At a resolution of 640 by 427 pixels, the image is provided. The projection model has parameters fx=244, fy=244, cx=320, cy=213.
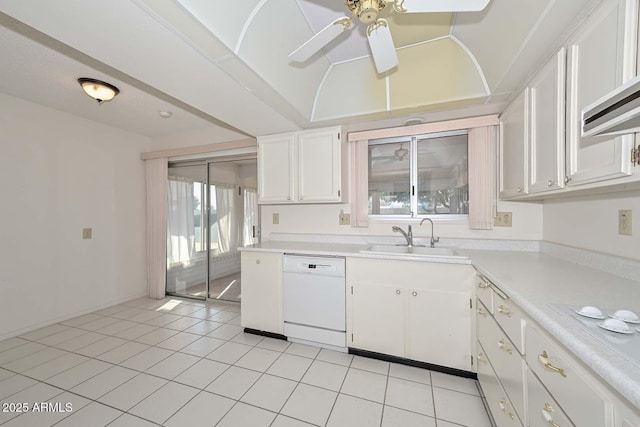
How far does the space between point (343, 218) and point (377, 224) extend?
390 mm

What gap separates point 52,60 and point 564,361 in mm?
3612

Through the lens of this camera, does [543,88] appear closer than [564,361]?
No

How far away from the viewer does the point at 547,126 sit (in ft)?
4.57

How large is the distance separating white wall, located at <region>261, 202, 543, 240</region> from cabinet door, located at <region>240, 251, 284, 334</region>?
25.5 inches

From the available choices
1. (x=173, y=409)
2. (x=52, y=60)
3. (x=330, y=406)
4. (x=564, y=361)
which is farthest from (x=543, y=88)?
(x=52, y=60)

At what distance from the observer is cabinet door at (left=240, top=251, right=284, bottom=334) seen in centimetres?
244

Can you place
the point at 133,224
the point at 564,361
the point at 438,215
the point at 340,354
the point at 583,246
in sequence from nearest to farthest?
the point at 564,361
the point at 583,246
the point at 340,354
the point at 438,215
the point at 133,224

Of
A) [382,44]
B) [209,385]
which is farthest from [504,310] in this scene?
[209,385]

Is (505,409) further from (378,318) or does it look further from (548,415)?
(378,318)

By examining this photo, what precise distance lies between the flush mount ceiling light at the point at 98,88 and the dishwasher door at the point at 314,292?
7.60 feet

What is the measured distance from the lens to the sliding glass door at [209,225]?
3570 mm

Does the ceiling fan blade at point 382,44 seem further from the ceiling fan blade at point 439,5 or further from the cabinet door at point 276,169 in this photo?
the cabinet door at point 276,169

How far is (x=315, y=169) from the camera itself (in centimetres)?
260

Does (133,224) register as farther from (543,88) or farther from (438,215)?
(543,88)
